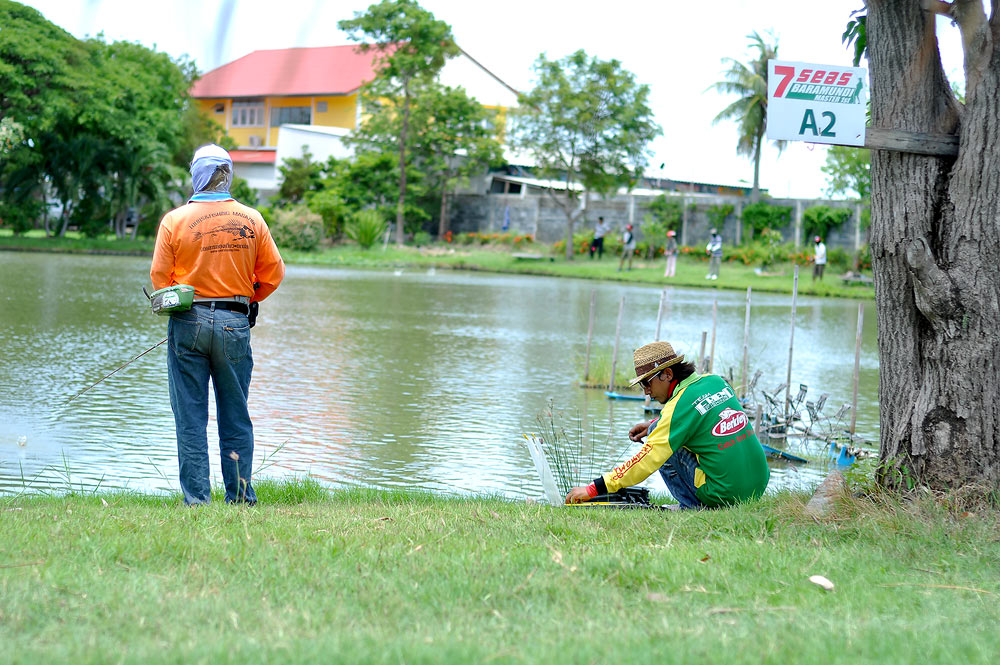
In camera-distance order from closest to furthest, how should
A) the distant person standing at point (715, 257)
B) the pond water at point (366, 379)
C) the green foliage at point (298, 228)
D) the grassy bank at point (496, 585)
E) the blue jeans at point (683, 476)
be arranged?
the grassy bank at point (496, 585), the blue jeans at point (683, 476), the pond water at point (366, 379), the distant person standing at point (715, 257), the green foliage at point (298, 228)

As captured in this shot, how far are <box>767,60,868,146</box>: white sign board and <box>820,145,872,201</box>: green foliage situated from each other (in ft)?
116

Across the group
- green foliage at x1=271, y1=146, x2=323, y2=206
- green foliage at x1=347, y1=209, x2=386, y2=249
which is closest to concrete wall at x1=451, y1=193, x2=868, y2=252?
green foliage at x1=347, y1=209, x2=386, y2=249

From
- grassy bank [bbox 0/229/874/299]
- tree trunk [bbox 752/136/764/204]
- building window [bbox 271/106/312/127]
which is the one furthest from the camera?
tree trunk [bbox 752/136/764/204]

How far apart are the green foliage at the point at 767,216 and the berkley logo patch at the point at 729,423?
39.2 metres

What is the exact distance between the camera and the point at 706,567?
4.27 m

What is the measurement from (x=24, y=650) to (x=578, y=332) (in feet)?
57.2

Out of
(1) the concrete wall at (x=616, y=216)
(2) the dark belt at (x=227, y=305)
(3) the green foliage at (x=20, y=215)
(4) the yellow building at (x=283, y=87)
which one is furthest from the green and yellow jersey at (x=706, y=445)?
(3) the green foliage at (x=20, y=215)

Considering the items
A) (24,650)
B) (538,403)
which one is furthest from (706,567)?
(538,403)

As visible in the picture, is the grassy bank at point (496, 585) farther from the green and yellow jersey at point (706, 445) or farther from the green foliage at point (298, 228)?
the green foliage at point (298, 228)

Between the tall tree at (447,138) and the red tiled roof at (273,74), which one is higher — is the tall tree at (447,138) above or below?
above

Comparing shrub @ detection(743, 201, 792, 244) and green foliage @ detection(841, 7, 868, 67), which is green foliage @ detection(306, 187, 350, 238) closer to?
shrub @ detection(743, 201, 792, 244)

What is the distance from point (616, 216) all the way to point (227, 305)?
4310 cm

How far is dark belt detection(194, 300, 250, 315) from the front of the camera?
5.81m

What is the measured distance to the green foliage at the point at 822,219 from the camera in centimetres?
4166
